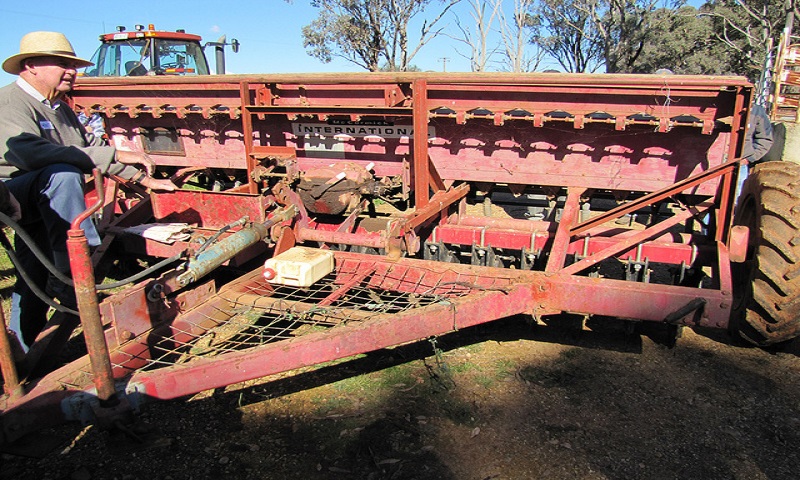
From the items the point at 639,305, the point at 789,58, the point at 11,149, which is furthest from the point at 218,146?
the point at 789,58

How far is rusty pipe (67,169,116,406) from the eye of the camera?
2115 mm

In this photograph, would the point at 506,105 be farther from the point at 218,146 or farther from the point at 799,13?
the point at 799,13

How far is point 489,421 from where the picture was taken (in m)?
3.28

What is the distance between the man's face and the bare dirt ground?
204cm

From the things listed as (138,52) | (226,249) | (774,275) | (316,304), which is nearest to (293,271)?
(316,304)

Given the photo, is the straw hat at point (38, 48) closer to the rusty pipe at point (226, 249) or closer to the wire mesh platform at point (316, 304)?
the rusty pipe at point (226, 249)

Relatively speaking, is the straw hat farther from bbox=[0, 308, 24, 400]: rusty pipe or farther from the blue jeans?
bbox=[0, 308, 24, 400]: rusty pipe

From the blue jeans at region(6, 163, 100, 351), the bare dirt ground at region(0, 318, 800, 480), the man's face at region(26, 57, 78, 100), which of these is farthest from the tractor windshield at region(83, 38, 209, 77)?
the bare dirt ground at region(0, 318, 800, 480)

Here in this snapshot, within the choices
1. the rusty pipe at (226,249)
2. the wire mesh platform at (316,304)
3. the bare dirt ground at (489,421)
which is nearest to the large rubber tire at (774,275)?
the bare dirt ground at (489,421)

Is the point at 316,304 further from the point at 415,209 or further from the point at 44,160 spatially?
the point at 44,160

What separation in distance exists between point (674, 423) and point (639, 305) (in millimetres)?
788

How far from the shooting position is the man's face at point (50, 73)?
3289mm

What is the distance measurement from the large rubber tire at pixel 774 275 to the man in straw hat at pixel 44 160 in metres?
3.62

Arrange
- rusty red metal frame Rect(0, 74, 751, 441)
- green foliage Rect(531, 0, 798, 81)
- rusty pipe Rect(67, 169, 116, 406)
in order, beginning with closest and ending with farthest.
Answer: rusty pipe Rect(67, 169, 116, 406) < rusty red metal frame Rect(0, 74, 751, 441) < green foliage Rect(531, 0, 798, 81)
